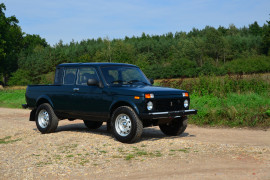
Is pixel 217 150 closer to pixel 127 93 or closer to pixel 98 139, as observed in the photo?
pixel 127 93

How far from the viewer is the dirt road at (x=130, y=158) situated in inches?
241

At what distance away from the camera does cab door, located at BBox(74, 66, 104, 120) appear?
956cm

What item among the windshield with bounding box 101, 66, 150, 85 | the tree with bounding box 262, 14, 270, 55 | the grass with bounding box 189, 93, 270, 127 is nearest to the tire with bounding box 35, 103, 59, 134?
the windshield with bounding box 101, 66, 150, 85

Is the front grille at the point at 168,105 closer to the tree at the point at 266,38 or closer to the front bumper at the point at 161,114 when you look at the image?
the front bumper at the point at 161,114

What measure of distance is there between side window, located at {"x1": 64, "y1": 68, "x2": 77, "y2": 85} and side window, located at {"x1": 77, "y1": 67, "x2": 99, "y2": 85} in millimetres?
228

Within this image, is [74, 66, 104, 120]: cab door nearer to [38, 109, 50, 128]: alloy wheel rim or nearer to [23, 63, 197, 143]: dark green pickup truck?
[23, 63, 197, 143]: dark green pickup truck

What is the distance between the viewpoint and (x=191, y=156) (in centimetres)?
726

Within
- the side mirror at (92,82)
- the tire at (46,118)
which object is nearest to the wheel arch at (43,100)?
the tire at (46,118)

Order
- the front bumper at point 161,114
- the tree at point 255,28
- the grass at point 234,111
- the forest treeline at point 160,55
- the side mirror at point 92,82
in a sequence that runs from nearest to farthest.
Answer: the front bumper at point 161,114 < the side mirror at point 92,82 < the grass at point 234,111 < the forest treeline at point 160,55 < the tree at point 255,28

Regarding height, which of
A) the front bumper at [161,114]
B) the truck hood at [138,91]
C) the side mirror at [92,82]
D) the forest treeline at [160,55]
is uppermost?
the forest treeline at [160,55]

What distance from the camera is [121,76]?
9.88m

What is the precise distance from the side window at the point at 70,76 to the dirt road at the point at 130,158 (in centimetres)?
165

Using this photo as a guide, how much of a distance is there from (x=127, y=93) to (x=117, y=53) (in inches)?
1486

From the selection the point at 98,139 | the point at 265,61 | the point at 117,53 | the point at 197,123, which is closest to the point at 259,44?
the point at 265,61
